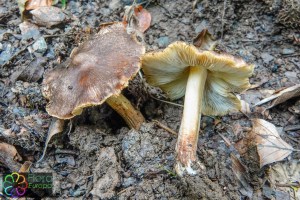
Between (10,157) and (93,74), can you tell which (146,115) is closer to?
(93,74)

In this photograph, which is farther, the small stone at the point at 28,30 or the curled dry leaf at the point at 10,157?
the small stone at the point at 28,30

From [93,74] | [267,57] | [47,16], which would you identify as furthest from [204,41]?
[47,16]

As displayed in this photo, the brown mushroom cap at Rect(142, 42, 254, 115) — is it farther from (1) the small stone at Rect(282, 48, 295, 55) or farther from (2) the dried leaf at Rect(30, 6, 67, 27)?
(2) the dried leaf at Rect(30, 6, 67, 27)

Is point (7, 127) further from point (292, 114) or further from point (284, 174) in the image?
point (292, 114)

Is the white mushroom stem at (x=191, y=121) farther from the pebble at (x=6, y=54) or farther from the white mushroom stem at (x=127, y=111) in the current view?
the pebble at (x=6, y=54)

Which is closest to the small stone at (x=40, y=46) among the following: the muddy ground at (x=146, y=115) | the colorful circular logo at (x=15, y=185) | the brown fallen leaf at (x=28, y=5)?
the muddy ground at (x=146, y=115)

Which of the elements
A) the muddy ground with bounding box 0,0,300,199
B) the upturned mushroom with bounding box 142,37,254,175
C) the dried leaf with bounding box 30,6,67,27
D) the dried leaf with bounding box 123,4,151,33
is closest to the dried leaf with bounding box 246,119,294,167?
the muddy ground with bounding box 0,0,300,199
